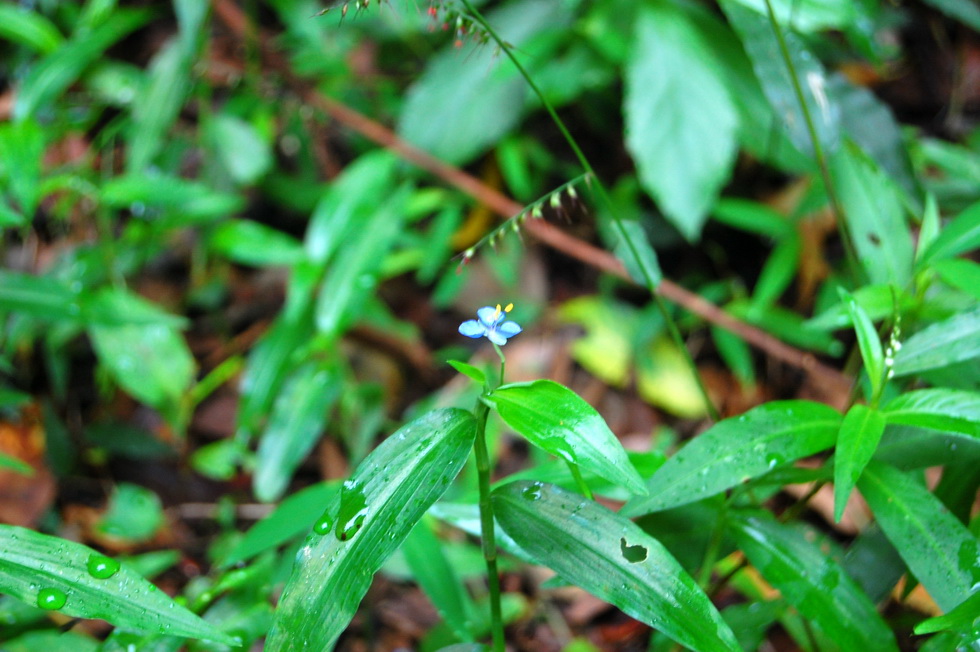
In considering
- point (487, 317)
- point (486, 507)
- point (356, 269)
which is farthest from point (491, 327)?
point (356, 269)

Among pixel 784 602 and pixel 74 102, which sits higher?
pixel 74 102

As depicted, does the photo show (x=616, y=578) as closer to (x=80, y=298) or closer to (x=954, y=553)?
(x=954, y=553)

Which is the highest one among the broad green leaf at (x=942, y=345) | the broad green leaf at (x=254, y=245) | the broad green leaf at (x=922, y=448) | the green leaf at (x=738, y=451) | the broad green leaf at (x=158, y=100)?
the broad green leaf at (x=158, y=100)

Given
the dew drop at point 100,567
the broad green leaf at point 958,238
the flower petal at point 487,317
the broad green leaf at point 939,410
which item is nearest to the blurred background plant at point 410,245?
the broad green leaf at point 958,238

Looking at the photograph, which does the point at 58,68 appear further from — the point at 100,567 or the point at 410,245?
the point at 100,567

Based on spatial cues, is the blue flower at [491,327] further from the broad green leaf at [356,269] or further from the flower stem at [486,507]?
the broad green leaf at [356,269]

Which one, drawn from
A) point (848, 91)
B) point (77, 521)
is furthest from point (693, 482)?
point (77, 521)

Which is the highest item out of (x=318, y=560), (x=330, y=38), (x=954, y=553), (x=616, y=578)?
(x=330, y=38)
